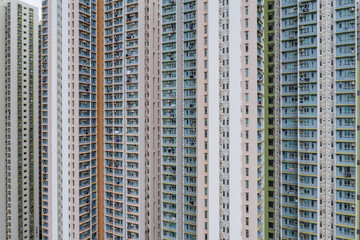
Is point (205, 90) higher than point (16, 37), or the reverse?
point (16, 37)

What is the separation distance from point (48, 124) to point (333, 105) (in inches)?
2219

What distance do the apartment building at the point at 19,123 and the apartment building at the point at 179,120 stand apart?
46.0m

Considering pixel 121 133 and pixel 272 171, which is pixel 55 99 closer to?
pixel 121 133

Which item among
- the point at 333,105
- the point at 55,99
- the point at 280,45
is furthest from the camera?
the point at 55,99

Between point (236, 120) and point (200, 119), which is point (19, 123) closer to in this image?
point (200, 119)

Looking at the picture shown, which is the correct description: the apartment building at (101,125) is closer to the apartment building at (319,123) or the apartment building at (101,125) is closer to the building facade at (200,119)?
the building facade at (200,119)

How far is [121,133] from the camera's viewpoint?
5403 centimetres

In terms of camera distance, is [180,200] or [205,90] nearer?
[205,90]

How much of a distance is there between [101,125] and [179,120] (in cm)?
1901

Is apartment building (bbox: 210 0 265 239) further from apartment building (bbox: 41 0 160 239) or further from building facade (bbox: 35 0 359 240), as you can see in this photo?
apartment building (bbox: 41 0 160 239)

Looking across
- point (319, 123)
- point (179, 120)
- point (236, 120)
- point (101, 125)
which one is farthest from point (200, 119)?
point (101, 125)

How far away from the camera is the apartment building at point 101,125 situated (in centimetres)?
5156

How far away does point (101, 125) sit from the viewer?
57.3 meters

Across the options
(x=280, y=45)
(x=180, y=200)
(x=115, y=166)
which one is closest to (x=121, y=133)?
(x=115, y=166)
